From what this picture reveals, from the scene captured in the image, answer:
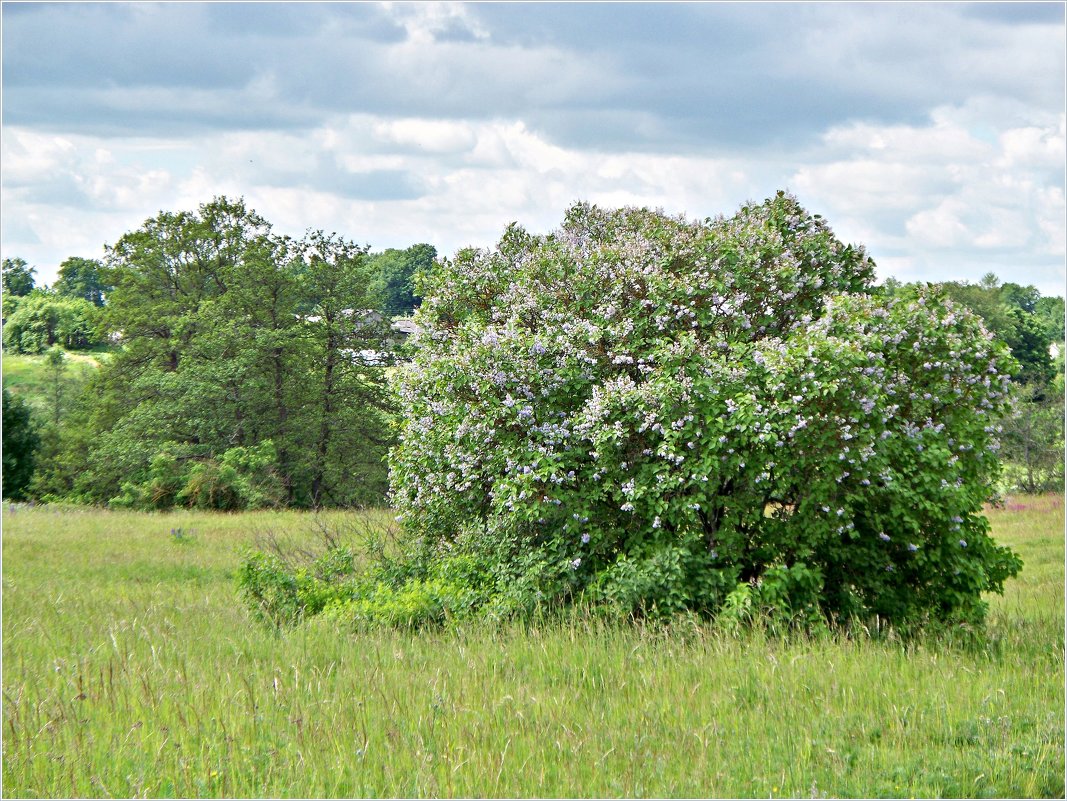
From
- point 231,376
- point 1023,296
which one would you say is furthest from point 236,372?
point 1023,296

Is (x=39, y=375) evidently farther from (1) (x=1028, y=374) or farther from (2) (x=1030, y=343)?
(2) (x=1030, y=343)

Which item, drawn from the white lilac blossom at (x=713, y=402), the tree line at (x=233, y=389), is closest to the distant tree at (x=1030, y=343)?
the tree line at (x=233, y=389)

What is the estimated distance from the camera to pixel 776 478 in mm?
9258

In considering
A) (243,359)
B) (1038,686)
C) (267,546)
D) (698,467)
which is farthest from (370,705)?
(243,359)

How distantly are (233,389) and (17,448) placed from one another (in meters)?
14.5

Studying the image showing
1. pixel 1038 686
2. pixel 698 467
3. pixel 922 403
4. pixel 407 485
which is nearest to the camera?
pixel 1038 686

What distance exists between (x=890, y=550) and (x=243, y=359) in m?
26.6

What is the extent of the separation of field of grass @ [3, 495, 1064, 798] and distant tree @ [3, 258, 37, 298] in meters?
101

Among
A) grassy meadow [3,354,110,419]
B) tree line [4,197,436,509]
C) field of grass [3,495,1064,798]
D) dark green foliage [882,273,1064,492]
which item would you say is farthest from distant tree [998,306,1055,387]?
field of grass [3,495,1064,798]

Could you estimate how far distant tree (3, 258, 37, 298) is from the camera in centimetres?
9838

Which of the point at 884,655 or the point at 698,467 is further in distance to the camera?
the point at 698,467

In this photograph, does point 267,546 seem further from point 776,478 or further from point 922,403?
point 922,403

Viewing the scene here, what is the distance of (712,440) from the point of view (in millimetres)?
9242

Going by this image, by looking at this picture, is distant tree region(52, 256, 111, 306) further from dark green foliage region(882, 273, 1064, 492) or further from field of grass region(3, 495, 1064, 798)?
field of grass region(3, 495, 1064, 798)
